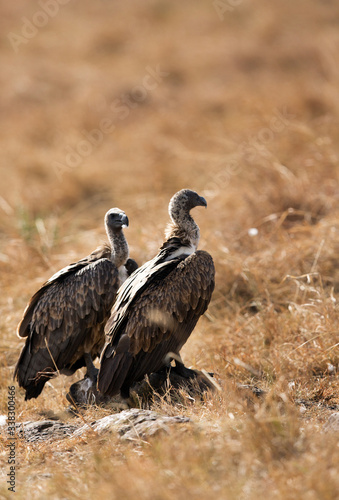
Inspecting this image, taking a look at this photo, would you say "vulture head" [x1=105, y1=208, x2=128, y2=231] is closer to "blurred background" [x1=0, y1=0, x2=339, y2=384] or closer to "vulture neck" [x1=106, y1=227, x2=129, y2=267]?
"vulture neck" [x1=106, y1=227, x2=129, y2=267]

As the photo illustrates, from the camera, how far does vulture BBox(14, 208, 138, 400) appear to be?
5.54 m

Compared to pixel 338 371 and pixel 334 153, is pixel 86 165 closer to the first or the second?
pixel 334 153

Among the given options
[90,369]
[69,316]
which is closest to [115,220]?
[69,316]

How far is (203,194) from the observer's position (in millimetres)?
9594

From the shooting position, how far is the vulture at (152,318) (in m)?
4.91

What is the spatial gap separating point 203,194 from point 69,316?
14.8ft

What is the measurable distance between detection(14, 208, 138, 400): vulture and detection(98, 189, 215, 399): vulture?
368 mm

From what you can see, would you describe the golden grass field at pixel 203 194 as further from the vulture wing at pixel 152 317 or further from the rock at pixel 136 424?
the vulture wing at pixel 152 317

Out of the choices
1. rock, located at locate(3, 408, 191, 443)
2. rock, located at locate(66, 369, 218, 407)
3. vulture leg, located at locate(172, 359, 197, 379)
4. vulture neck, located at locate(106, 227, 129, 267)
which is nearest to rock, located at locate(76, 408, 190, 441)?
rock, located at locate(3, 408, 191, 443)

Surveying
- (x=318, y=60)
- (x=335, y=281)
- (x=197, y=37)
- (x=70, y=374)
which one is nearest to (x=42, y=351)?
(x=70, y=374)

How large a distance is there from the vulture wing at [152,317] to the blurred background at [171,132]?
156 centimetres

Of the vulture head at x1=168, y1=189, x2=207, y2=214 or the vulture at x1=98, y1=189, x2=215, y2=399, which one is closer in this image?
the vulture at x1=98, y1=189, x2=215, y2=399

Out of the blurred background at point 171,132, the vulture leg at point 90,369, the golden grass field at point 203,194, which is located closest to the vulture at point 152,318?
the golden grass field at point 203,194

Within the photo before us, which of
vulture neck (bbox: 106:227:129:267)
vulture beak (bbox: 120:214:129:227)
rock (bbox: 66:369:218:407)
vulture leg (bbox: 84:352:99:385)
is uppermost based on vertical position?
vulture beak (bbox: 120:214:129:227)
